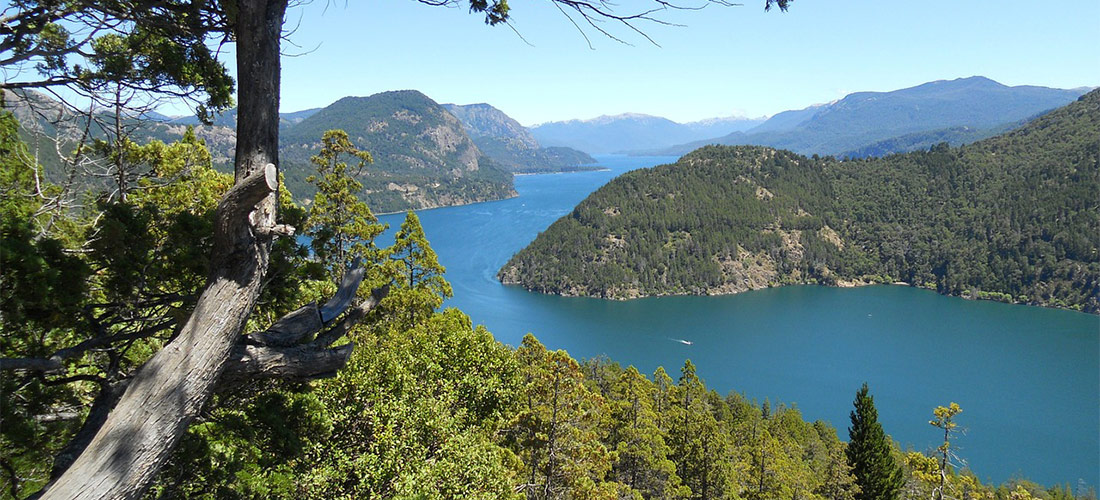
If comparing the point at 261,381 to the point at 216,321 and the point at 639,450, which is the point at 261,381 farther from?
the point at 639,450

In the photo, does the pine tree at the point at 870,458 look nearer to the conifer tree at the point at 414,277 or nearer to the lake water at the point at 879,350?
the conifer tree at the point at 414,277

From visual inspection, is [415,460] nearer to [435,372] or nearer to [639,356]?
[435,372]

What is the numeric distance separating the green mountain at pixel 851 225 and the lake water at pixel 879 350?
27.4 feet

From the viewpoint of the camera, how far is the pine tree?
20516mm

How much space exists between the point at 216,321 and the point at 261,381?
1.73 m

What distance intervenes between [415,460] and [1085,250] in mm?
143359

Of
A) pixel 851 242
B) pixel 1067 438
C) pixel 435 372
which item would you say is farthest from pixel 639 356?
pixel 851 242

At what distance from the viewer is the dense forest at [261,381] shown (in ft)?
12.6

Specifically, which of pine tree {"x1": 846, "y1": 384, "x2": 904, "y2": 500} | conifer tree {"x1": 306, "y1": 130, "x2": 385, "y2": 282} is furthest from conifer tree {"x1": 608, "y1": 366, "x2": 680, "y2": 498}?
conifer tree {"x1": 306, "y1": 130, "x2": 385, "y2": 282}

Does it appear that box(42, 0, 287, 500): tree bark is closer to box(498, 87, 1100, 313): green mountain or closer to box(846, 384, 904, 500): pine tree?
box(846, 384, 904, 500): pine tree

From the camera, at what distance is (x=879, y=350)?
217ft

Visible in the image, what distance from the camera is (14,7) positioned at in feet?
12.3

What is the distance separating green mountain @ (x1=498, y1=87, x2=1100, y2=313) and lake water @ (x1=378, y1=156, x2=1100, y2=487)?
835cm

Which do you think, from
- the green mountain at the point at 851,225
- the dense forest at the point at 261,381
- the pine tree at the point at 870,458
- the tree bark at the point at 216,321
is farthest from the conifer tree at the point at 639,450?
the green mountain at the point at 851,225
